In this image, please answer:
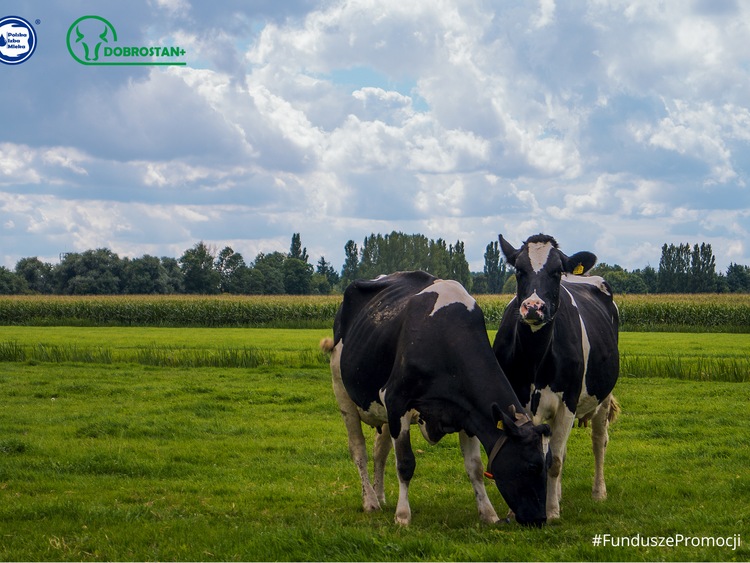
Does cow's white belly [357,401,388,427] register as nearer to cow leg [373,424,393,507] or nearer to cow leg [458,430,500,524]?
cow leg [373,424,393,507]

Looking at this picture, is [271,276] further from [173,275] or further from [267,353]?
[267,353]

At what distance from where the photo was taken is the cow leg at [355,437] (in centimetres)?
912

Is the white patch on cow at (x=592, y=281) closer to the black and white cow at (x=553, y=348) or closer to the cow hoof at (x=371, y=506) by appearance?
the black and white cow at (x=553, y=348)

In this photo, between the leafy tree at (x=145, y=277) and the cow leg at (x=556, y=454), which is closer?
the cow leg at (x=556, y=454)

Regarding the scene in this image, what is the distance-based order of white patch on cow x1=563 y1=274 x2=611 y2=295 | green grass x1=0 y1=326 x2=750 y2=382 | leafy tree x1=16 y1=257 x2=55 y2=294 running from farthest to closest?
leafy tree x1=16 y1=257 x2=55 y2=294
green grass x1=0 y1=326 x2=750 y2=382
white patch on cow x1=563 y1=274 x2=611 y2=295

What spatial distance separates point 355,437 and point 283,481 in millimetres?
1726

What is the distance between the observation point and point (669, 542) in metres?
7.30

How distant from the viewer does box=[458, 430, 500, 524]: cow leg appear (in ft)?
26.5

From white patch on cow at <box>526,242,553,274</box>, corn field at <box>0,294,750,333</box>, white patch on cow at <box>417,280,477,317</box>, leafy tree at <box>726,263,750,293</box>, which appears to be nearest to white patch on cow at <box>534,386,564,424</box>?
white patch on cow at <box>417,280,477,317</box>

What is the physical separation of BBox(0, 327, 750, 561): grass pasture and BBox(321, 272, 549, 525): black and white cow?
48 cm

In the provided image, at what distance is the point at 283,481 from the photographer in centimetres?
1070

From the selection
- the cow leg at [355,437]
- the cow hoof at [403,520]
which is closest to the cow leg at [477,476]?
the cow hoof at [403,520]

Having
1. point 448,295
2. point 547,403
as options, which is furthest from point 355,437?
point 547,403

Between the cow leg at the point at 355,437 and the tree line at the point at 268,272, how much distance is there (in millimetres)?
88140
